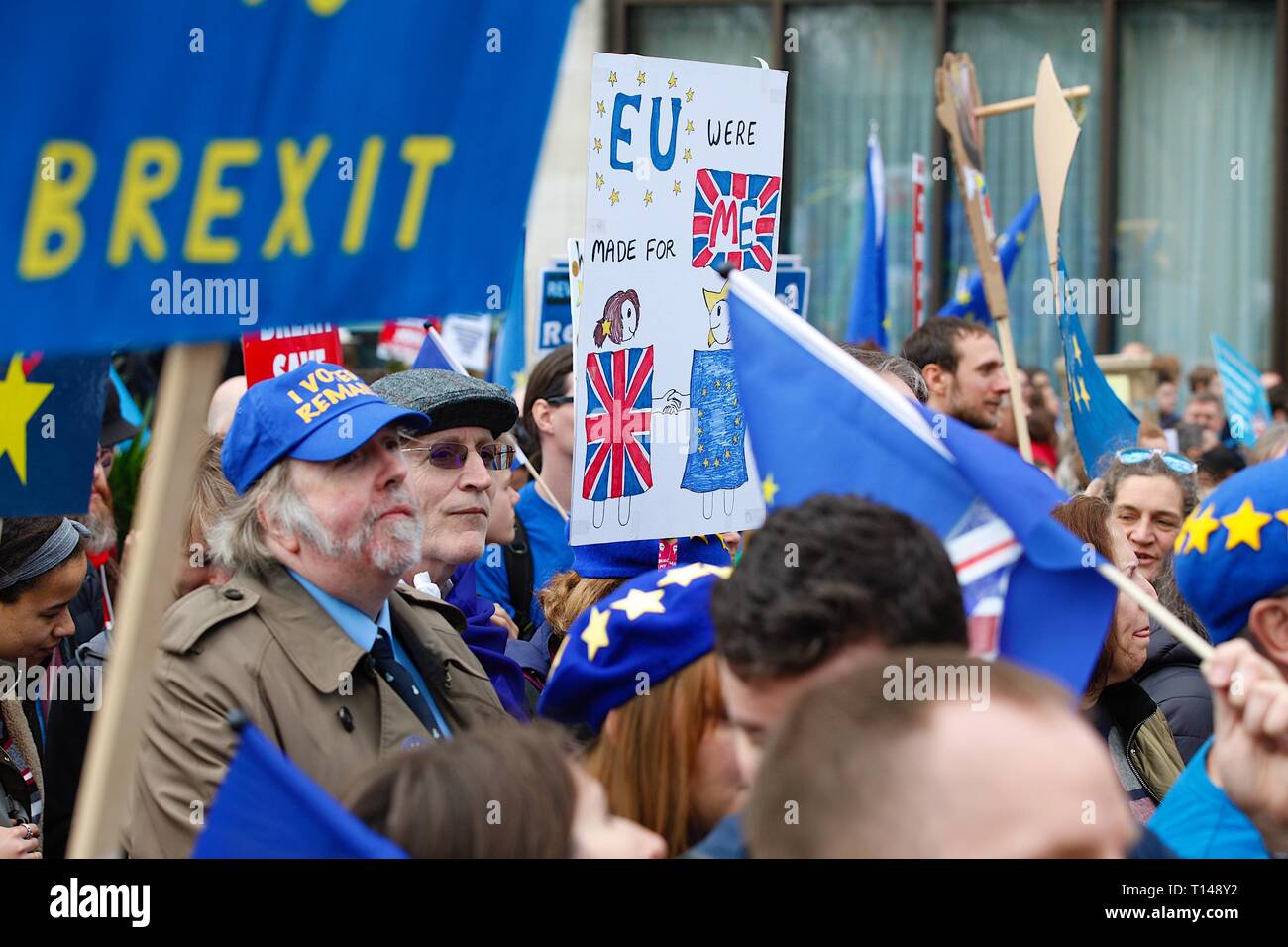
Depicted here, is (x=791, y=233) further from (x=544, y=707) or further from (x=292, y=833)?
(x=292, y=833)

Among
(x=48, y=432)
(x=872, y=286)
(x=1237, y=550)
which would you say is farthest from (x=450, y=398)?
(x=872, y=286)

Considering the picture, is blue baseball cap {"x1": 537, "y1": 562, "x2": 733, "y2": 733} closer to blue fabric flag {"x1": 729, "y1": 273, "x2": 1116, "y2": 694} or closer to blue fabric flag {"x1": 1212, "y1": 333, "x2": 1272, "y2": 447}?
blue fabric flag {"x1": 729, "y1": 273, "x2": 1116, "y2": 694}

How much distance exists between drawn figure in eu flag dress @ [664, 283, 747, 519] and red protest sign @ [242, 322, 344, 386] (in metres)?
1.25

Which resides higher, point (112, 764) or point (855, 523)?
point (855, 523)

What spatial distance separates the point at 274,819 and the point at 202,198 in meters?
0.86

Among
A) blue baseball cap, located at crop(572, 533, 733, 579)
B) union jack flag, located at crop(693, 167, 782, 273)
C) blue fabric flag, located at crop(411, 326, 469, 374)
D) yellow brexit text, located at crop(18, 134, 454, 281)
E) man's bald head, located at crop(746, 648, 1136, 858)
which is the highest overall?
union jack flag, located at crop(693, 167, 782, 273)

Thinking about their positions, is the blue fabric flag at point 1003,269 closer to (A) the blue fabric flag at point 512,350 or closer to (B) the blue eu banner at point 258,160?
(A) the blue fabric flag at point 512,350

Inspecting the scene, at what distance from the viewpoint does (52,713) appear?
162 inches

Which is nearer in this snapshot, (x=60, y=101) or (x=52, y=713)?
(x=60, y=101)

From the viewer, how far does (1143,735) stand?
3850mm

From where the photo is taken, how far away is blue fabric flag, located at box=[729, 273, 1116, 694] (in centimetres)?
251

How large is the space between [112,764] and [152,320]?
571mm

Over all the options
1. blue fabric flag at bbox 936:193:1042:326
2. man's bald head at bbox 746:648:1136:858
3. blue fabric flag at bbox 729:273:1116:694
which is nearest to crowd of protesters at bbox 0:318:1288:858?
man's bald head at bbox 746:648:1136:858

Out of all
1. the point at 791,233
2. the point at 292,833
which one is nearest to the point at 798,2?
the point at 791,233
